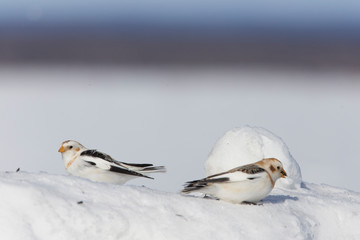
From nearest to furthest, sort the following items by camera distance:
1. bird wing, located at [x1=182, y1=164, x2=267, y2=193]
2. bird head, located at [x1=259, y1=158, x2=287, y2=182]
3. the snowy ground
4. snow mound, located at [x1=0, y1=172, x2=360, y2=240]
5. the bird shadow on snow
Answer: snow mound, located at [x1=0, y1=172, x2=360, y2=240] → bird wing, located at [x1=182, y1=164, x2=267, y2=193] → bird head, located at [x1=259, y1=158, x2=287, y2=182] → the bird shadow on snow → the snowy ground

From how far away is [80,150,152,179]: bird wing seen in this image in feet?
21.4

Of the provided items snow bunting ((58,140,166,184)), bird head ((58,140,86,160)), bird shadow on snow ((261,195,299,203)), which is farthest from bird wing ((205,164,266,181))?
bird head ((58,140,86,160))

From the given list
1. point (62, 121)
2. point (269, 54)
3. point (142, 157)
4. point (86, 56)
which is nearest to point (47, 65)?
point (86, 56)

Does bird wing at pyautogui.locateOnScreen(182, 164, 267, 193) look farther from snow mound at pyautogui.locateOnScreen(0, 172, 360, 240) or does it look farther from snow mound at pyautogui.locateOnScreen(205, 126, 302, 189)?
snow mound at pyautogui.locateOnScreen(205, 126, 302, 189)

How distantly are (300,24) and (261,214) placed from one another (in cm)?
2457

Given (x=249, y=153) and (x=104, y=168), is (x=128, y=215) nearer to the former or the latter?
(x=104, y=168)

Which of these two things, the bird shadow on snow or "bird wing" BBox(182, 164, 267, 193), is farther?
the bird shadow on snow

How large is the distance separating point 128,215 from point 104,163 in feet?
4.85

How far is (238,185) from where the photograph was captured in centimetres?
581

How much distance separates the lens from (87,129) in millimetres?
15641

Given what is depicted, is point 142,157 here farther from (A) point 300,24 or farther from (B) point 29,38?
(A) point 300,24

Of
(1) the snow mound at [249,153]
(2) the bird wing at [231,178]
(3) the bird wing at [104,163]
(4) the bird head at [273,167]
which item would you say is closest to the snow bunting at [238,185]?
(2) the bird wing at [231,178]

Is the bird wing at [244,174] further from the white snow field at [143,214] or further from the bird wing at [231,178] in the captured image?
the white snow field at [143,214]

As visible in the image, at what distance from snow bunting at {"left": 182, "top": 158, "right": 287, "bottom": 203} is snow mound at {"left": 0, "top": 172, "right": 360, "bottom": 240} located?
74mm
